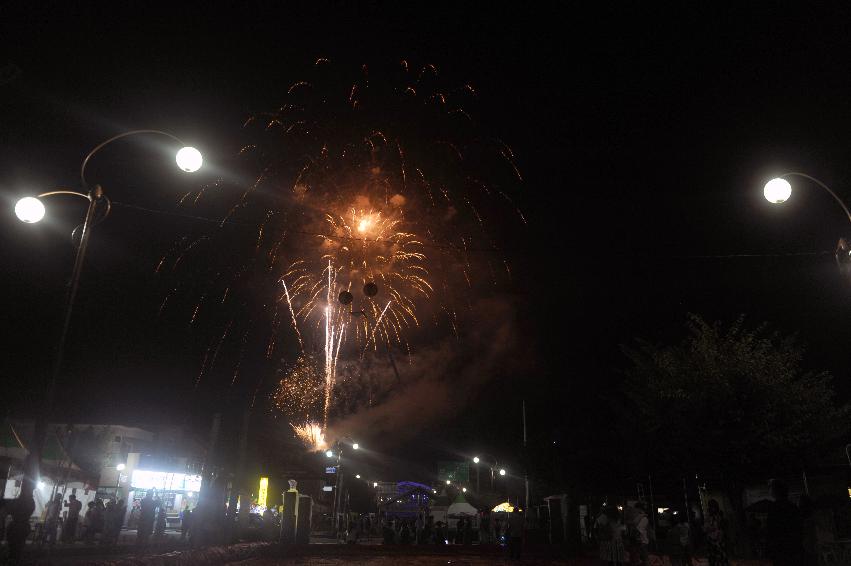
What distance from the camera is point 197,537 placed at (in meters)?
20.0

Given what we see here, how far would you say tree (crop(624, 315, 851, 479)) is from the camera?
891 inches

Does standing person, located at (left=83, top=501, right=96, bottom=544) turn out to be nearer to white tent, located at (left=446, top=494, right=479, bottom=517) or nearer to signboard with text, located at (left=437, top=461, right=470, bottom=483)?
white tent, located at (left=446, top=494, right=479, bottom=517)

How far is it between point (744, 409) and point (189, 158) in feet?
73.2

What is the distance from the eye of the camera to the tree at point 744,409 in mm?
22625

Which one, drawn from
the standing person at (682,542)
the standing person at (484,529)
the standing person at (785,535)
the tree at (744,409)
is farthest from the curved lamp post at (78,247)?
the standing person at (484,529)

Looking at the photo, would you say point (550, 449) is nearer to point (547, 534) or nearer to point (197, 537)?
point (547, 534)

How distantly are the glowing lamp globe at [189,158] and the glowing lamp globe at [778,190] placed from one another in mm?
11504

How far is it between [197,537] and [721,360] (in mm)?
21611

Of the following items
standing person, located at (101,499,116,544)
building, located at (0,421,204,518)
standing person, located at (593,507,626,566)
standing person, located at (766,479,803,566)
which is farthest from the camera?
building, located at (0,421,204,518)

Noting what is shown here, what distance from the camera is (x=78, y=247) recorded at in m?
11.2

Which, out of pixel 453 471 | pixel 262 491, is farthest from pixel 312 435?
pixel 453 471

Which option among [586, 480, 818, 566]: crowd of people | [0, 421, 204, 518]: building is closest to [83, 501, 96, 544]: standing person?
[0, 421, 204, 518]: building

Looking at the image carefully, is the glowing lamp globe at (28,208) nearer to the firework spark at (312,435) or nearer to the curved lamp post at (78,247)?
the curved lamp post at (78,247)

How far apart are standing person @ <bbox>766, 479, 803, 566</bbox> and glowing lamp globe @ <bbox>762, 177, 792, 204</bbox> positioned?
6.64 m
